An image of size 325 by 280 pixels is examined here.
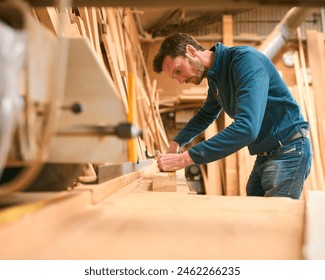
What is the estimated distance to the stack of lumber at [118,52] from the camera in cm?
143

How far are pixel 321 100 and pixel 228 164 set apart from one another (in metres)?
1.48

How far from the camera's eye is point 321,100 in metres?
3.96

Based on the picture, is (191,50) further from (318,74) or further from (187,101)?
(318,74)

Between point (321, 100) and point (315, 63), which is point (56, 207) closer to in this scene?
point (321, 100)

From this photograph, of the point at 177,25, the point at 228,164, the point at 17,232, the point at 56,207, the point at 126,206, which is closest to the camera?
the point at 17,232

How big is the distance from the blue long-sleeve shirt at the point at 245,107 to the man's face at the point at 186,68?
0.22 feet

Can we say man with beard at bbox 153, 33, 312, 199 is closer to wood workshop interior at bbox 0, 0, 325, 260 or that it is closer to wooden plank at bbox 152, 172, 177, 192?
wooden plank at bbox 152, 172, 177, 192

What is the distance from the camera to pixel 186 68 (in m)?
1.63

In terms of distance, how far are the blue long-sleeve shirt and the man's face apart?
2.7 inches

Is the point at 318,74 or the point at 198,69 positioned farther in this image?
the point at 318,74

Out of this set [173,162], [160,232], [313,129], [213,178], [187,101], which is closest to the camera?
[160,232]

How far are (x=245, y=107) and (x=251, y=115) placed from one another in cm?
4

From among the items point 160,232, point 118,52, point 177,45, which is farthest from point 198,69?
point 118,52
